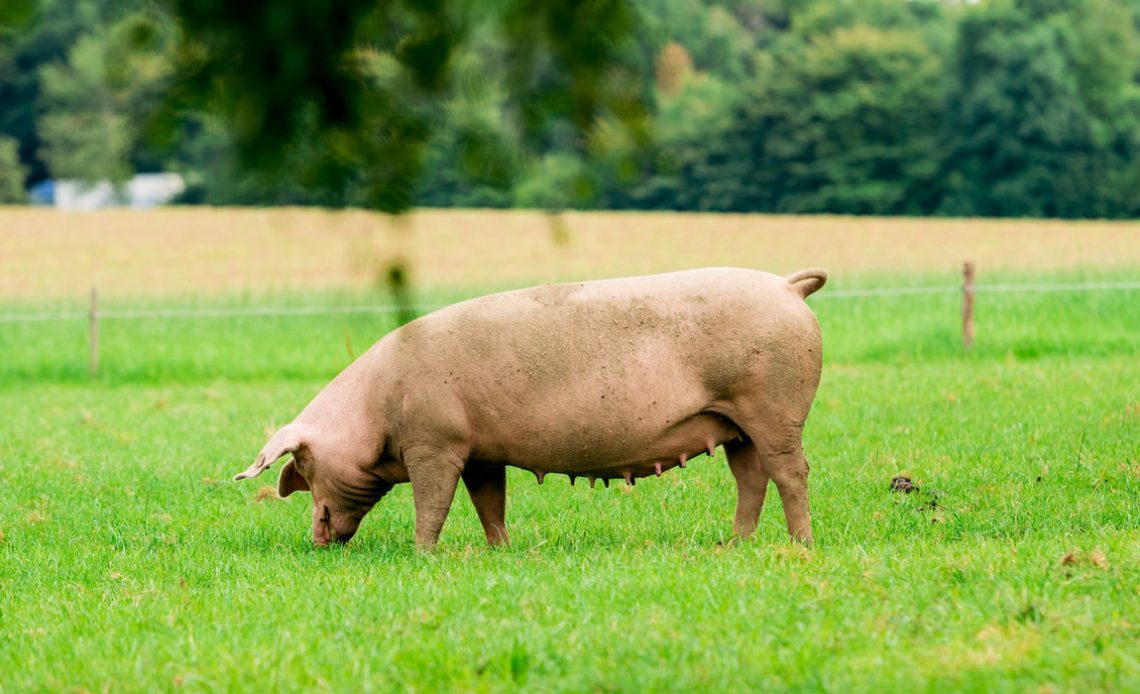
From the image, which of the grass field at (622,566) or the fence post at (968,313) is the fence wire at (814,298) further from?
the grass field at (622,566)

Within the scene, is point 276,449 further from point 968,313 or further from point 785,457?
point 968,313

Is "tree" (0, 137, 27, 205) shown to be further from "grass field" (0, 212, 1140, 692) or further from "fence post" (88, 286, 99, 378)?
"grass field" (0, 212, 1140, 692)

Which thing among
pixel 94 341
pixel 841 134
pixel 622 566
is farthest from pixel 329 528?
pixel 841 134

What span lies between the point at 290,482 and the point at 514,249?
97.8ft

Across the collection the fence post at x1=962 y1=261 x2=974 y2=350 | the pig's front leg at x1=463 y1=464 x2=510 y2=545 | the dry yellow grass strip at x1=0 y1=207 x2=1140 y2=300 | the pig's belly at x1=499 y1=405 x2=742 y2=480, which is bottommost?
the dry yellow grass strip at x1=0 y1=207 x2=1140 y2=300

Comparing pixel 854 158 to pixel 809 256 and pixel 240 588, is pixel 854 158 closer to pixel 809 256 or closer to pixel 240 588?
pixel 809 256

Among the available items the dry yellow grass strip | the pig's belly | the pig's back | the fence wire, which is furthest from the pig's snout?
the dry yellow grass strip

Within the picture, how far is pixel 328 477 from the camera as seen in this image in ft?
27.0

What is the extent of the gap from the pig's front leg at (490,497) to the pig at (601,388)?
283 mm

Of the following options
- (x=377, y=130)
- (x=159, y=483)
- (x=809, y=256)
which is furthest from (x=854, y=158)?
(x=377, y=130)

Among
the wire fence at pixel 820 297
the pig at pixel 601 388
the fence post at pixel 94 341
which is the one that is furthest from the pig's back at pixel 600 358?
the fence post at pixel 94 341

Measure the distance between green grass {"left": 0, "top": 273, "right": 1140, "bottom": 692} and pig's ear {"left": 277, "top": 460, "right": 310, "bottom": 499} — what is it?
34cm

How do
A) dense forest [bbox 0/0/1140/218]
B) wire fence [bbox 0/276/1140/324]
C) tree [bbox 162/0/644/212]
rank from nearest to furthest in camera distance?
1. tree [bbox 162/0/644/212]
2. wire fence [bbox 0/276/1140/324]
3. dense forest [bbox 0/0/1140/218]

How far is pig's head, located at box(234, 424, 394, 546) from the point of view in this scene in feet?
26.6
